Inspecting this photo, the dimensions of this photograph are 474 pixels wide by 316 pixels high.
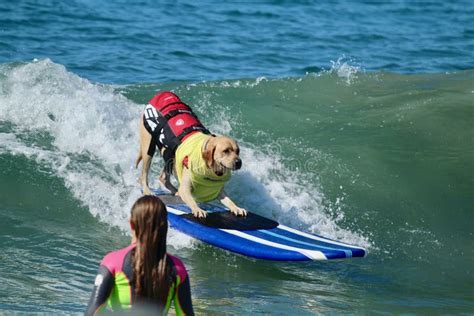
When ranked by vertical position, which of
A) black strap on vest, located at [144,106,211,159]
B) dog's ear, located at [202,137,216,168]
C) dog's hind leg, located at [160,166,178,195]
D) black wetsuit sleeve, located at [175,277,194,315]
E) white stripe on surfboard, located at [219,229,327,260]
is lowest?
black wetsuit sleeve, located at [175,277,194,315]

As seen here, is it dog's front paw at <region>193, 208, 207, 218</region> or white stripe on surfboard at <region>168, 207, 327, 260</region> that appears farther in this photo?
dog's front paw at <region>193, 208, 207, 218</region>

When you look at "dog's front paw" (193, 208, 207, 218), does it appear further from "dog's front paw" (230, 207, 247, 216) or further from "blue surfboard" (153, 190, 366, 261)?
"dog's front paw" (230, 207, 247, 216)

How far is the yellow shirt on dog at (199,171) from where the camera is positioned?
826 cm

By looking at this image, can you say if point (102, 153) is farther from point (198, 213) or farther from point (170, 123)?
point (198, 213)

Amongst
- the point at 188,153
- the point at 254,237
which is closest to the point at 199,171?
the point at 188,153

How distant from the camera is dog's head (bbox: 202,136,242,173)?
7973mm

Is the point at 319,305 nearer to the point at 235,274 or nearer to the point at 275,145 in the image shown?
the point at 235,274

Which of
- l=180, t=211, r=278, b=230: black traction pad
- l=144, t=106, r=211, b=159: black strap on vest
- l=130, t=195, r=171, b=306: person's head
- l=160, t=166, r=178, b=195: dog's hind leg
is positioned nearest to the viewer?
l=130, t=195, r=171, b=306: person's head

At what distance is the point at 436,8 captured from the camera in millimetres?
25844

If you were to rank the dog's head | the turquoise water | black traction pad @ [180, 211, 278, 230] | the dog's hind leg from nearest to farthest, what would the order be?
1. the turquoise water
2. the dog's head
3. black traction pad @ [180, 211, 278, 230]
4. the dog's hind leg

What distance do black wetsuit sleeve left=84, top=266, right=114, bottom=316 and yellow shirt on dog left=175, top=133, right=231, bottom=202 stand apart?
13.2ft

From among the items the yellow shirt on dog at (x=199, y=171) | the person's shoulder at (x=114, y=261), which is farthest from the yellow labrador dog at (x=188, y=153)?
the person's shoulder at (x=114, y=261)

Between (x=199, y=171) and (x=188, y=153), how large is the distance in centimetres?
25

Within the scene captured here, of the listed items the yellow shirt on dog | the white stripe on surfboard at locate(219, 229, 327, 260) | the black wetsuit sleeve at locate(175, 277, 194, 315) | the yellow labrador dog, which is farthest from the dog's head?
the black wetsuit sleeve at locate(175, 277, 194, 315)
